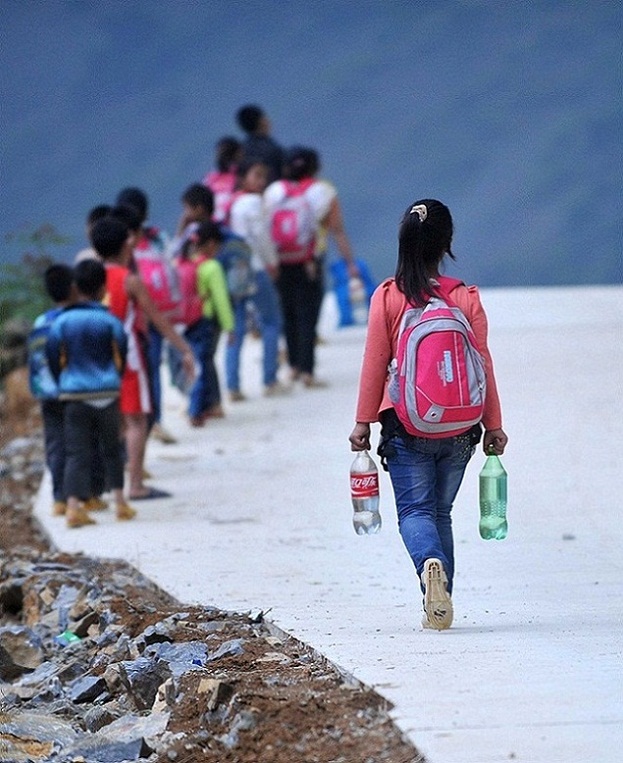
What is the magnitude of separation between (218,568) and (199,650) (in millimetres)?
2002

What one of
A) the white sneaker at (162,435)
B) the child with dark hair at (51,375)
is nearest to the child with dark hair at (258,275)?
the white sneaker at (162,435)

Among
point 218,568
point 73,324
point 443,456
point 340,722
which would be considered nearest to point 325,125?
point 73,324

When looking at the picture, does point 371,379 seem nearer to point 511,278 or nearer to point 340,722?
point 340,722

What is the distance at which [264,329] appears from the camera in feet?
45.3

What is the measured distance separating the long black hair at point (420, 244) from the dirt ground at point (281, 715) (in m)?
1.31

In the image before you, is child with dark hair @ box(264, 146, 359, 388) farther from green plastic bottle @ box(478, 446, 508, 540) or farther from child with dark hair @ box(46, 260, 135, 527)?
green plastic bottle @ box(478, 446, 508, 540)

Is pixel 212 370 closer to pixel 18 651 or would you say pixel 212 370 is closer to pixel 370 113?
pixel 18 651

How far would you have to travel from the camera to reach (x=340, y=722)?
494 centimetres

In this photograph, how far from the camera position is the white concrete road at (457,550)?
5.00 meters

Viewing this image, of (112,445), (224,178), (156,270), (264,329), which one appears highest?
(224,178)

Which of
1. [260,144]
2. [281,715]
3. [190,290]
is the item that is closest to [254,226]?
[190,290]

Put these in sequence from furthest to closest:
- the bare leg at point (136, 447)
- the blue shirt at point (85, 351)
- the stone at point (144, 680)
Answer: the bare leg at point (136, 447), the blue shirt at point (85, 351), the stone at point (144, 680)

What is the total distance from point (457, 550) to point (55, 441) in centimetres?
271

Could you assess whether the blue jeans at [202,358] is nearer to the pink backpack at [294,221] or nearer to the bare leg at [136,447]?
the pink backpack at [294,221]
